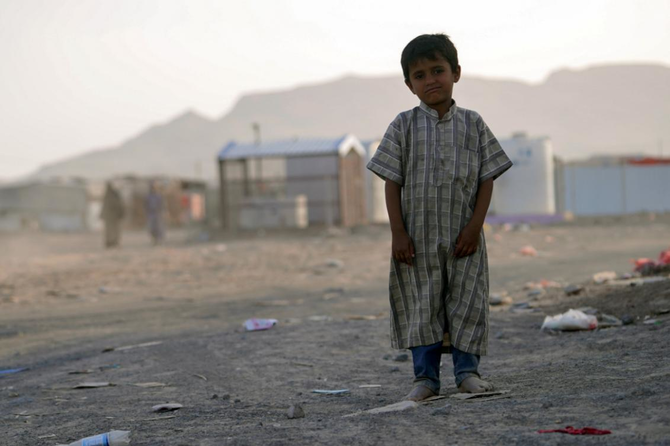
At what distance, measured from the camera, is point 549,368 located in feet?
15.0

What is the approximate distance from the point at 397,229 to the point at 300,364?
1.84 m

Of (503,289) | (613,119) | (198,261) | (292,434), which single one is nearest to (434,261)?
(292,434)

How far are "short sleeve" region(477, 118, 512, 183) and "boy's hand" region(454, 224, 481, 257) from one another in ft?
0.87

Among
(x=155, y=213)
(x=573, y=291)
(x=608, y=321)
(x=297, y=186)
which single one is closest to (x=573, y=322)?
(x=608, y=321)

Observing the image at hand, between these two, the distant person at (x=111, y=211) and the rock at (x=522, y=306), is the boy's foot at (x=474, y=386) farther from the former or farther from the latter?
the distant person at (x=111, y=211)

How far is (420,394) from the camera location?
3.90 meters

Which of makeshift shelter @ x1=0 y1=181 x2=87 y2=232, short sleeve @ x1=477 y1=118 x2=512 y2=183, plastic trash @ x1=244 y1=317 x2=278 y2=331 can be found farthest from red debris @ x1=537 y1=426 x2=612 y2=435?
makeshift shelter @ x1=0 y1=181 x2=87 y2=232

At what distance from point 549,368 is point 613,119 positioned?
164 meters

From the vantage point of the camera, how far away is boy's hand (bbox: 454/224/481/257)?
12.8ft

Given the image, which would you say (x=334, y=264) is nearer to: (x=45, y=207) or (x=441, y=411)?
(x=441, y=411)

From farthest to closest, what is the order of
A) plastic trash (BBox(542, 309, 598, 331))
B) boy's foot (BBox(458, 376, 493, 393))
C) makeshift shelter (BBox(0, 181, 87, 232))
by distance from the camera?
makeshift shelter (BBox(0, 181, 87, 232)) < plastic trash (BBox(542, 309, 598, 331)) < boy's foot (BBox(458, 376, 493, 393))

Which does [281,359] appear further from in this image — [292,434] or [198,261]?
[198,261]

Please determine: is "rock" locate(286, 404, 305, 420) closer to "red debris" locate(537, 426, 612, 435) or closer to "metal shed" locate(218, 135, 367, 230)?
"red debris" locate(537, 426, 612, 435)

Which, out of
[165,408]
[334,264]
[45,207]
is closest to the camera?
[165,408]
